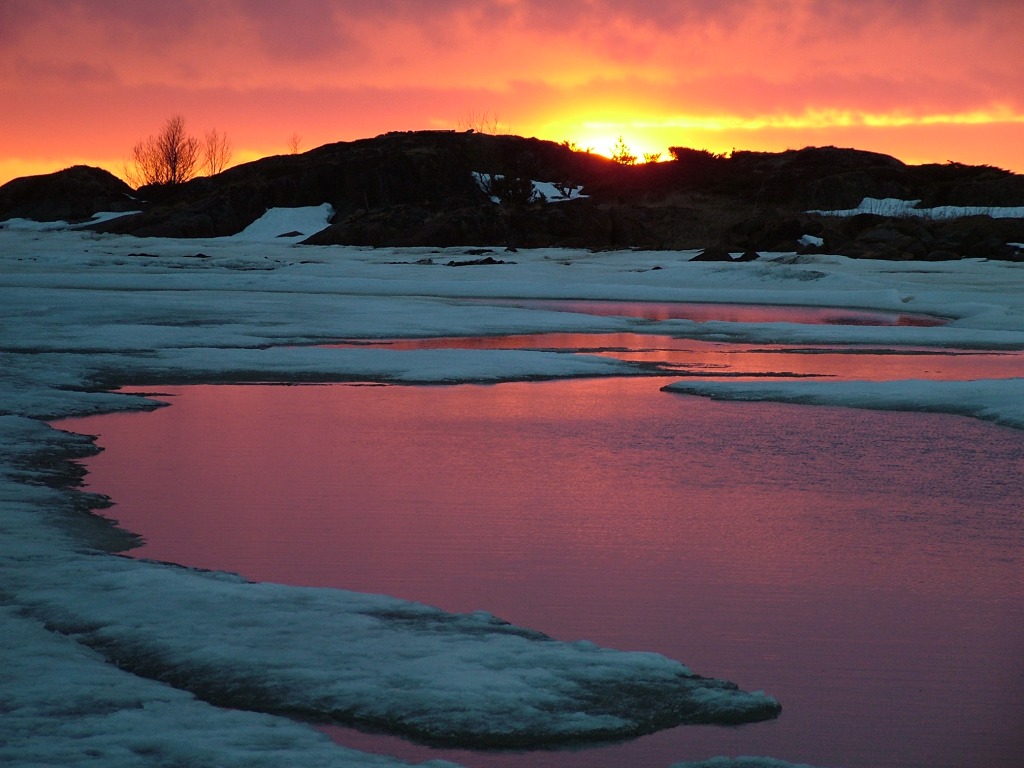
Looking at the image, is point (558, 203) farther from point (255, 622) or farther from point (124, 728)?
point (124, 728)

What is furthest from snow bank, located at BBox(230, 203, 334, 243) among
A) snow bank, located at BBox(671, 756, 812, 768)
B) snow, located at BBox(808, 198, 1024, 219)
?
snow bank, located at BBox(671, 756, 812, 768)

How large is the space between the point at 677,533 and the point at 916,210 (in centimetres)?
5181

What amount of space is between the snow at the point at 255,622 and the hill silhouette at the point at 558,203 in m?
26.4

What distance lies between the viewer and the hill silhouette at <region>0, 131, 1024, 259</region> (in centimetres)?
4172

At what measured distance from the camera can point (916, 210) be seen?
5384 centimetres

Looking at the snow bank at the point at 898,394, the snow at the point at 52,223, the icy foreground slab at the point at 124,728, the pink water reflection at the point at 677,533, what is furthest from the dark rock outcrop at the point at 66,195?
the icy foreground slab at the point at 124,728

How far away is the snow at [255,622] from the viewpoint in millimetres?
3320

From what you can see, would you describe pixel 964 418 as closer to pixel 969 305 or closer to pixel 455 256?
pixel 969 305

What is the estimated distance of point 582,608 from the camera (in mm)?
4457

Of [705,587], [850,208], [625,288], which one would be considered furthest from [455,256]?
[705,587]

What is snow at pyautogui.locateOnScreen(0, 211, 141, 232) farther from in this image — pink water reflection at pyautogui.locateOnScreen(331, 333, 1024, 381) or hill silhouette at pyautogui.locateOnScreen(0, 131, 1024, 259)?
pink water reflection at pyautogui.locateOnScreen(331, 333, 1024, 381)

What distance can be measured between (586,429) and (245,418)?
2.39 m

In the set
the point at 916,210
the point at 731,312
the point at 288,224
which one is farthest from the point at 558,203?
the point at 731,312

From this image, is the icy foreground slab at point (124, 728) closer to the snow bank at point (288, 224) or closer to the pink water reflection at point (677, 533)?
the pink water reflection at point (677, 533)
